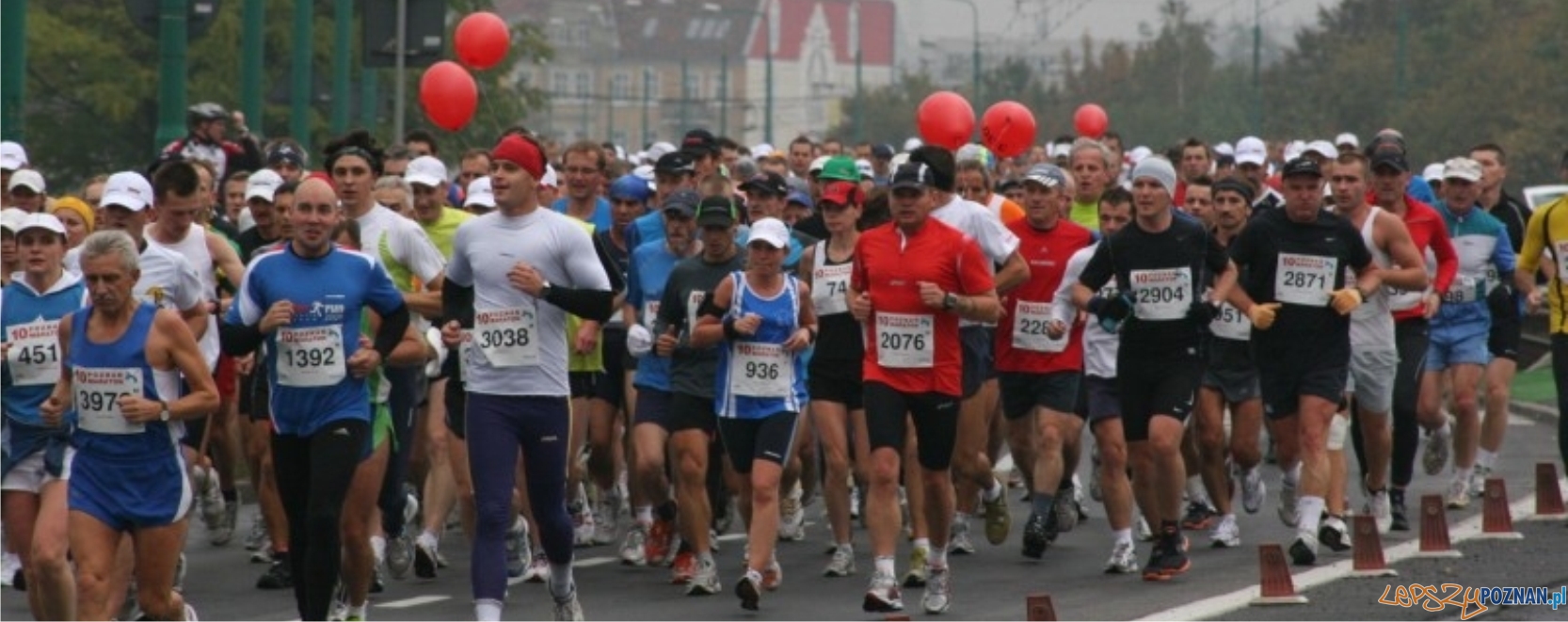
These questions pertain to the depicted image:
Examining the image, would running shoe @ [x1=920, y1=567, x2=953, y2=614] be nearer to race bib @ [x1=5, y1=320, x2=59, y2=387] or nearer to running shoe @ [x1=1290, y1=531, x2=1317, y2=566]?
running shoe @ [x1=1290, y1=531, x2=1317, y2=566]

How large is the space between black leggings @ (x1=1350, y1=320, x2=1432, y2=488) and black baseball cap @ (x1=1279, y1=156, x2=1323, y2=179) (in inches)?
62.9

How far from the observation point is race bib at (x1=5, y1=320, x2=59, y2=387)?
12070mm

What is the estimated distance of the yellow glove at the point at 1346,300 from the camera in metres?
15.1

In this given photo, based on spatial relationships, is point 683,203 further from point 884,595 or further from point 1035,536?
point 884,595

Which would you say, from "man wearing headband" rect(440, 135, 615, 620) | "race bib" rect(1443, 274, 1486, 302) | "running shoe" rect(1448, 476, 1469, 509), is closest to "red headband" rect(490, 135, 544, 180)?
"man wearing headband" rect(440, 135, 615, 620)

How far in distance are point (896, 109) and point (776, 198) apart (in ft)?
176

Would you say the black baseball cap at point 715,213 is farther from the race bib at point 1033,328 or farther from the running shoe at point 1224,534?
the running shoe at point 1224,534

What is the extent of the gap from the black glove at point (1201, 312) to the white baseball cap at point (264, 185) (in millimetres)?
4182

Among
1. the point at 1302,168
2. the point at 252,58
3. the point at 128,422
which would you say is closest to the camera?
the point at 128,422

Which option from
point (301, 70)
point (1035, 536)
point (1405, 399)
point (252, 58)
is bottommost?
point (1035, 536)

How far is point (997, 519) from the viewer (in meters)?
16.2

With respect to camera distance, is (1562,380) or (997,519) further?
(1562,380)

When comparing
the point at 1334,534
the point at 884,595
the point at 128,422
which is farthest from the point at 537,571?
the point at 128,422

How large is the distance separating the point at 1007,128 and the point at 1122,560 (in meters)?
7.86
